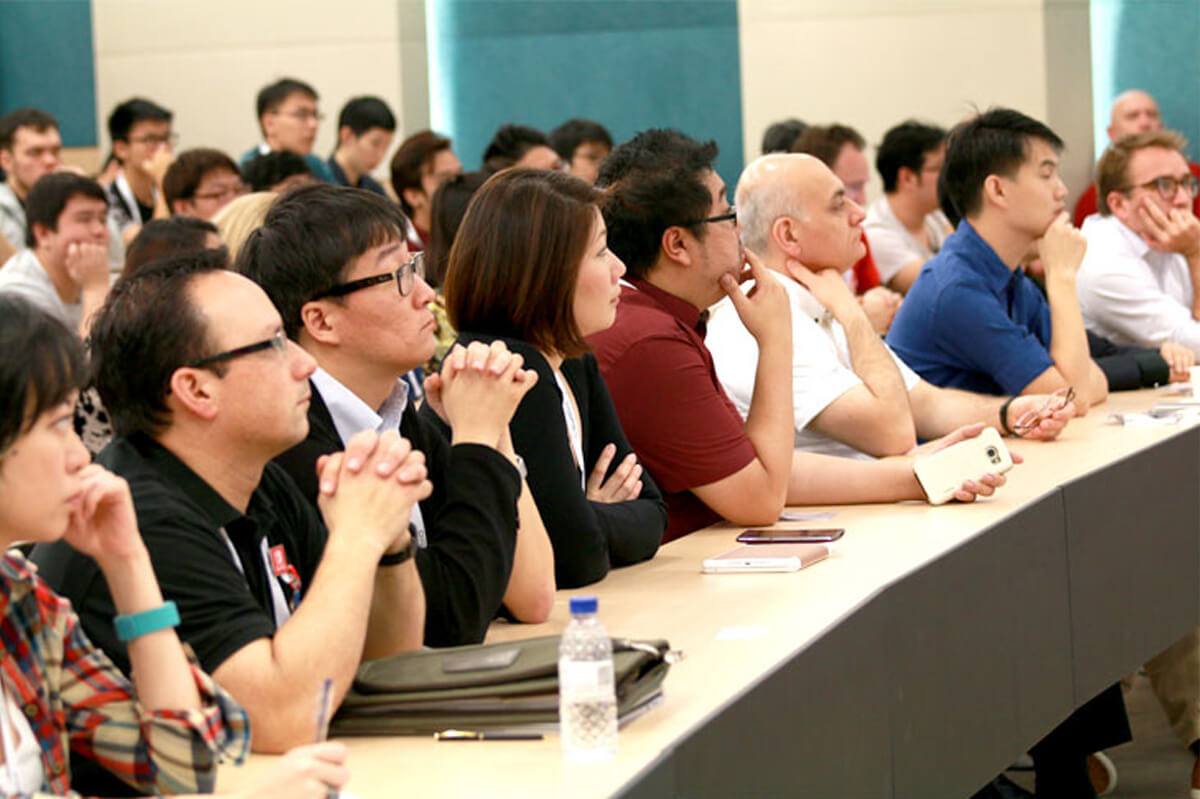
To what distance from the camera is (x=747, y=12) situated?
26.6 ft

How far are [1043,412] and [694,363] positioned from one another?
1.13 m

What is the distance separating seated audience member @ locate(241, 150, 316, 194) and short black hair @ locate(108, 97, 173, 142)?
1640mm

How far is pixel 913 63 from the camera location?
7.91m

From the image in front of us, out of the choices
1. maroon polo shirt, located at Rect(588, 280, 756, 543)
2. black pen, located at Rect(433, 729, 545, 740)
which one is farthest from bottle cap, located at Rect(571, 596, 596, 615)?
maroon polo shirt, located at Rect(588, 280, 756, 543)

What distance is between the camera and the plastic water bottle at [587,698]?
1.55 meters

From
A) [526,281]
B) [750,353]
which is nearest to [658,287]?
Result: [750,353]

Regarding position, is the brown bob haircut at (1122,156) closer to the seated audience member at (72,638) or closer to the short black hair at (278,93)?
the short black hair at (278,93)

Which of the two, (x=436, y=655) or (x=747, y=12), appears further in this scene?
(x=747, y=12)

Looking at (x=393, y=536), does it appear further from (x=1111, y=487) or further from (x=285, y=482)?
(x=1111, y=487)

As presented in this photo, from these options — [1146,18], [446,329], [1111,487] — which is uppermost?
[1146,18]

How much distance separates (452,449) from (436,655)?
1.24ft

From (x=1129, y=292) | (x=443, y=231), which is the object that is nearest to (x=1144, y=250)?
(x=1129, y=292)

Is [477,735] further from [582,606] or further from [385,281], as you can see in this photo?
[385,281]

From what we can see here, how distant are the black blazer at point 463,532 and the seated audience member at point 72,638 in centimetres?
45
